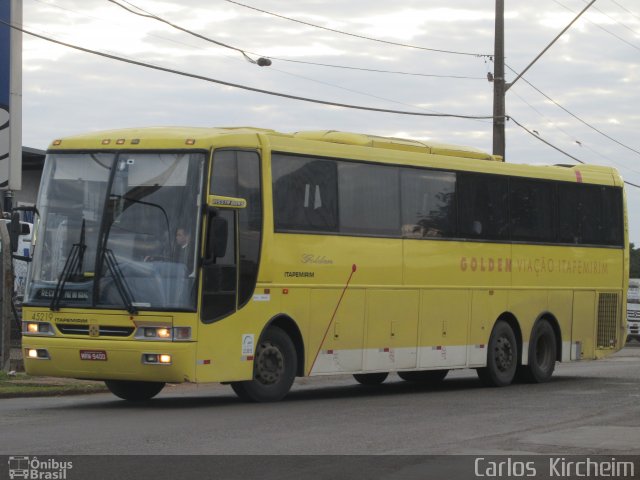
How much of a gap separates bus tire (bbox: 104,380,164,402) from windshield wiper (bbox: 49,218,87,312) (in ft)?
5.86

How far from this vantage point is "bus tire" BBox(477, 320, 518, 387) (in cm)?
2231

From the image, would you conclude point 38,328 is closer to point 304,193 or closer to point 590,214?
Result: point 304,193

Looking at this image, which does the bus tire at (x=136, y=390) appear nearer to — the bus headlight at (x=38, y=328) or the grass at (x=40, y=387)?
the bus headlight at (x=38, y=328)

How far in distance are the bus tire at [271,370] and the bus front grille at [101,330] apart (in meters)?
1.76

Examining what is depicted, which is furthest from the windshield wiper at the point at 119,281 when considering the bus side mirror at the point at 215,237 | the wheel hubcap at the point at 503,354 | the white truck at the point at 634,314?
the white truck at the point at 634,314

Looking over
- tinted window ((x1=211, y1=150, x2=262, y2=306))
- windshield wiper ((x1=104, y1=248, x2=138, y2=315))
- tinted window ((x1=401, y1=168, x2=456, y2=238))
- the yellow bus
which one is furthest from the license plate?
tinted window ((x1=401, y1=168, x2=456, y2=238))

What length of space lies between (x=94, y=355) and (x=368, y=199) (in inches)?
195
